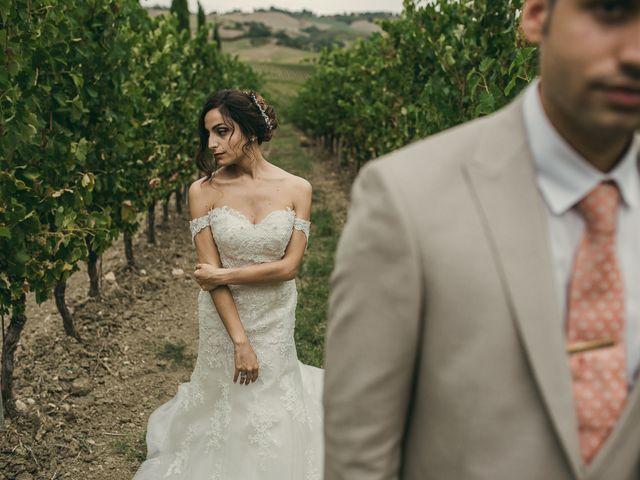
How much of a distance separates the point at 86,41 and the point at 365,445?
5075 mm

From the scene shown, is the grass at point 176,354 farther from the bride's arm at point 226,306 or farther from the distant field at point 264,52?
the distant field at point 264,52

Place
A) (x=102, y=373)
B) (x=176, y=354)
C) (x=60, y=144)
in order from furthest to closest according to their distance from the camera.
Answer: (x=176, y=354)
(x=102, y=373)
(x=60, y=144)

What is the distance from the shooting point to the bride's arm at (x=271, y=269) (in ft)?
11.1

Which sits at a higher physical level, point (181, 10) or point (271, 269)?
point (181, 10)

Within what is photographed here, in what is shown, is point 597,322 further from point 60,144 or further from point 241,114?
point 60,144

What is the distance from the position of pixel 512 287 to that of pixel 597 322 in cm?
20

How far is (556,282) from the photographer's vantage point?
1228mm

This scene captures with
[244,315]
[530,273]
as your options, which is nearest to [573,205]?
[530,273]

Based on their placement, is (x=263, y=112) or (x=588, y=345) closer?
(x=588, y=345)

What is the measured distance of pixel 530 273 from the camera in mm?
1213

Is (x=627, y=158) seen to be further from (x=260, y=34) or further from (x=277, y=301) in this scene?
(x=260, y=34)

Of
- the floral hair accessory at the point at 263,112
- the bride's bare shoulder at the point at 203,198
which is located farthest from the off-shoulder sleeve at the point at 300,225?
the floral hair accessory at the point at 263,112

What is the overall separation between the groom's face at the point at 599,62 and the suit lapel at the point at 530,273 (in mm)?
165

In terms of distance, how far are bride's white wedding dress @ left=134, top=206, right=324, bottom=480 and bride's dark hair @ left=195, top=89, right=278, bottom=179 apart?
40cm
